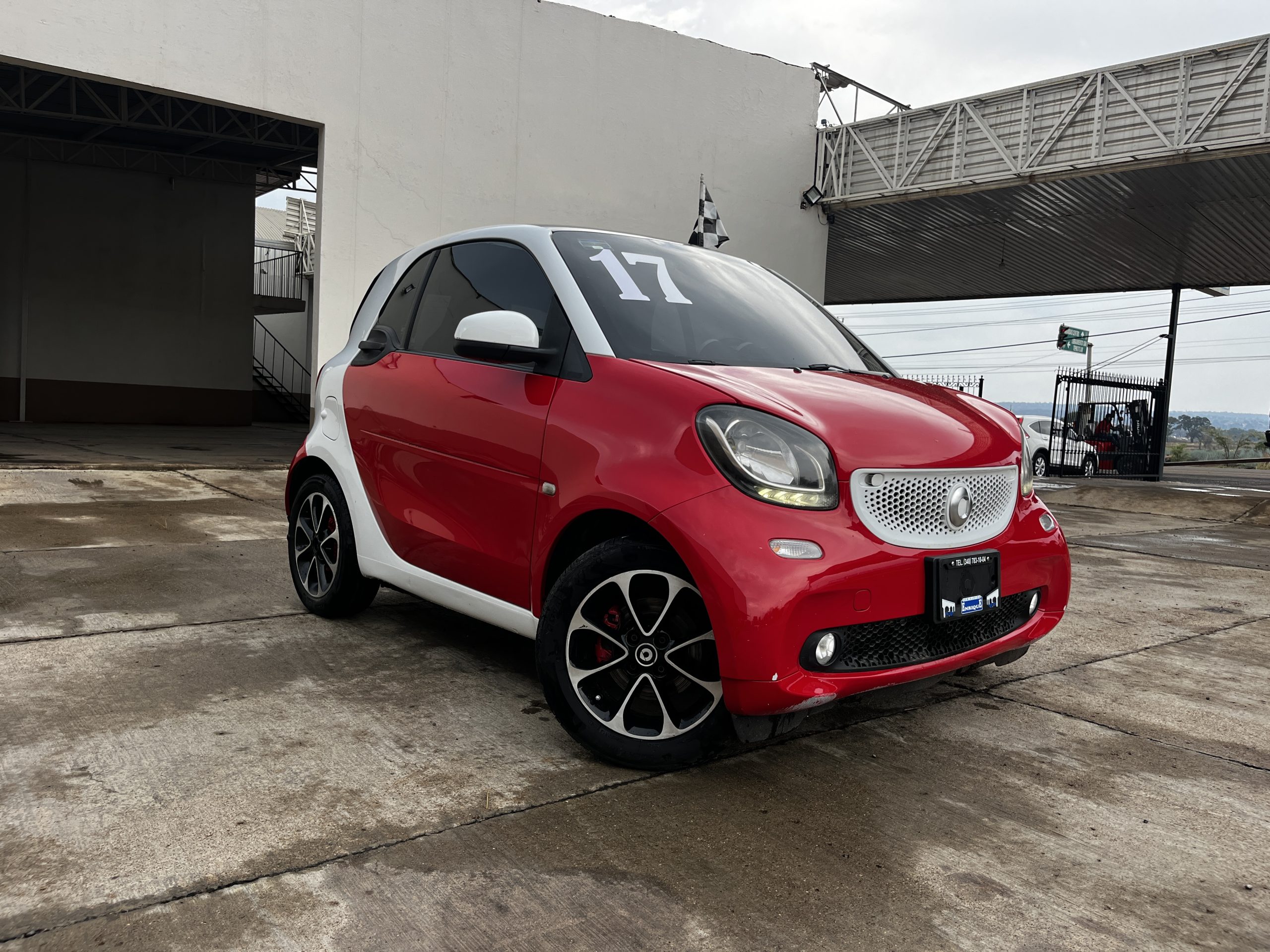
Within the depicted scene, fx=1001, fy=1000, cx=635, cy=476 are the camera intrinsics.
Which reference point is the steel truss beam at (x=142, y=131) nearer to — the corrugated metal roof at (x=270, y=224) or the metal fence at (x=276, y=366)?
the metal fence at (x=276, y=366)

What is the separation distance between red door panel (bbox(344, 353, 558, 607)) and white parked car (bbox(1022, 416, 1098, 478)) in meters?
17.3

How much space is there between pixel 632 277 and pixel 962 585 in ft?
4.93

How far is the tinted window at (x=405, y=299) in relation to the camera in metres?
→ 4.03

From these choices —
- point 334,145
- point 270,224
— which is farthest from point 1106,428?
point 270,224

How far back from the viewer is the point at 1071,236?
1862 cm

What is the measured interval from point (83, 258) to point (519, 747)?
22.7 meters

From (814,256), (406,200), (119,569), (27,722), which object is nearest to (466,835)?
(27,722)

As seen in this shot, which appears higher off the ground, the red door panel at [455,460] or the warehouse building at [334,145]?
the warehouse building at [334,145]

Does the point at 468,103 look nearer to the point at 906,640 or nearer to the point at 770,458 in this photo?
the point at 770,458

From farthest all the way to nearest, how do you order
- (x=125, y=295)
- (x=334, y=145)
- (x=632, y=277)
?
(x=125, y=295)
(x=334, y=145)
(x=632, y=277)

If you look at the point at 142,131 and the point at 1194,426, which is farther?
the point at 1194,426

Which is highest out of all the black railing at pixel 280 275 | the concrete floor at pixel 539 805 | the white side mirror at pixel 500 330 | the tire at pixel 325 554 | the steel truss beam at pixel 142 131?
the steel truss beam at pixel 142 131

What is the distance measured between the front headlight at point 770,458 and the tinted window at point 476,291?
0.83 meters

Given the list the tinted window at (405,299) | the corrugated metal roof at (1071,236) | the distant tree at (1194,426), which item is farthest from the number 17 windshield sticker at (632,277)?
the distant tree at (1194,426)
